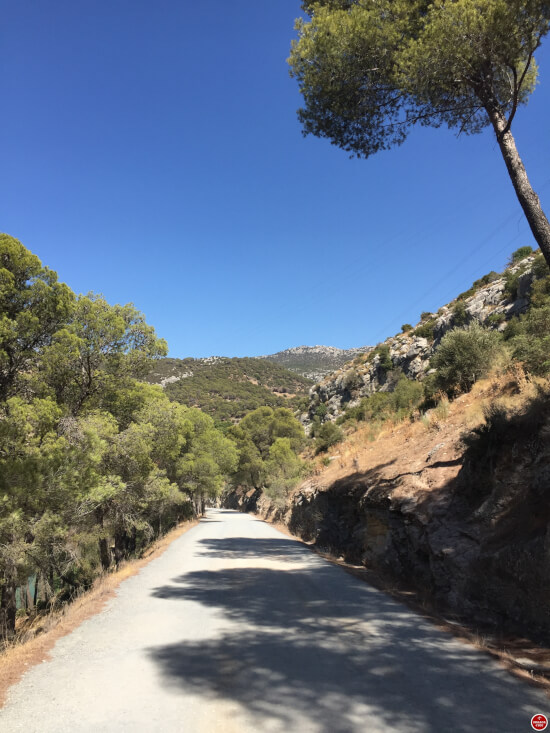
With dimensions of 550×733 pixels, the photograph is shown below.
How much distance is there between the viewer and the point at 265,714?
3430mm

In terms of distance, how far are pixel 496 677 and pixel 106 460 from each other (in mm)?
11337

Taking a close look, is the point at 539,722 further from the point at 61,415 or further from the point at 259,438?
the point at 259,438

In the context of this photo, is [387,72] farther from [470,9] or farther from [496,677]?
[496,677]

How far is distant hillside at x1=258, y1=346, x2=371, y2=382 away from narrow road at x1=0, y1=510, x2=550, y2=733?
124 meters

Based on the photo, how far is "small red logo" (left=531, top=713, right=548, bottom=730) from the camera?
3236mm

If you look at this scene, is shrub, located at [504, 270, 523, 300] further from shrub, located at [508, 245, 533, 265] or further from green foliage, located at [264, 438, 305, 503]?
green foliage, located at [264, 438, 305, 503]

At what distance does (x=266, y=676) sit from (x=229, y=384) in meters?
103

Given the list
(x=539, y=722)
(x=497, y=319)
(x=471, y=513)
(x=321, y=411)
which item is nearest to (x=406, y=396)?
Result: (x=497, y=319)

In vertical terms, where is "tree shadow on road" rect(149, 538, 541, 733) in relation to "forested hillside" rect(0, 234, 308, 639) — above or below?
below

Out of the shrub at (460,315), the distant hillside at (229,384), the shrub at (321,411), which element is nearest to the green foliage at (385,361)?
the shrub at (321,411)

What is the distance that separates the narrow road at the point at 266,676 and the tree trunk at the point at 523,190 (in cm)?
695

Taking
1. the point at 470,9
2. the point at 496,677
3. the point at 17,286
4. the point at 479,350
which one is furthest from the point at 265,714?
the point at 479,350

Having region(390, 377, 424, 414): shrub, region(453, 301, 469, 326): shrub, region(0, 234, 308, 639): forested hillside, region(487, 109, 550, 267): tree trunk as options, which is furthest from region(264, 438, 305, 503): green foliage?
region(487, 109, 550, 267): tree trunk

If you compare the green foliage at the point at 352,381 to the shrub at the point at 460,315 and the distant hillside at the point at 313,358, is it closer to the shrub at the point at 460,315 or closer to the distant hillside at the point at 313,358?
the shrub at the point at 460,315
